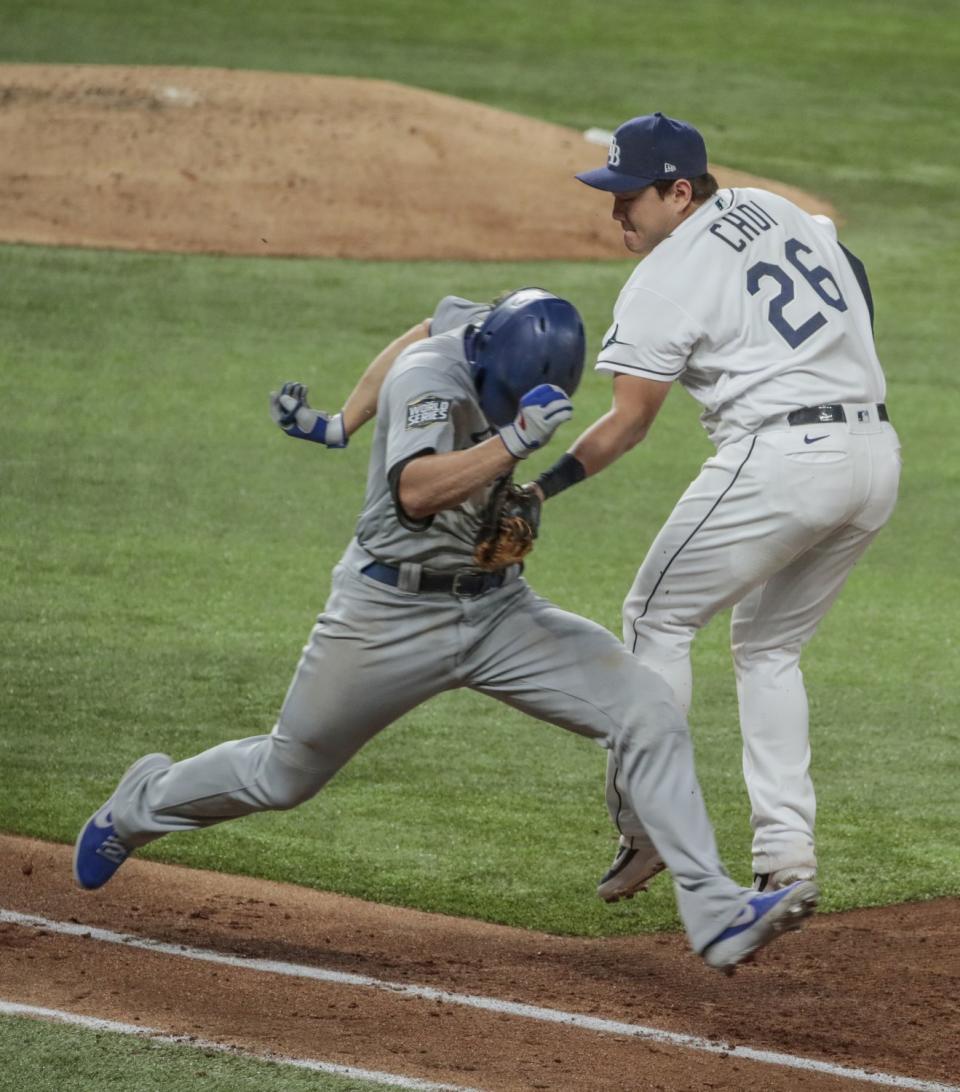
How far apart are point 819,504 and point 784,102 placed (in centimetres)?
2093

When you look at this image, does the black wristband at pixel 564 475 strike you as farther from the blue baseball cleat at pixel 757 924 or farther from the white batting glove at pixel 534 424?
the blue baseball cleat at pixel 757 924

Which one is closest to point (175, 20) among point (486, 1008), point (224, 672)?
point (224, 672)

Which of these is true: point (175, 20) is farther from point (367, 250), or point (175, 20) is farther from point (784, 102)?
point (367, 250)

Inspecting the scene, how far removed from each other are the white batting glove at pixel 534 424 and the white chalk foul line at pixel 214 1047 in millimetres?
1496

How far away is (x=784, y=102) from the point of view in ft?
81.4

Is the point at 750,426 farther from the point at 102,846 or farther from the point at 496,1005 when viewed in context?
the point at 102,846

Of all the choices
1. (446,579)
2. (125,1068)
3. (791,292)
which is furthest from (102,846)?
(791,292)

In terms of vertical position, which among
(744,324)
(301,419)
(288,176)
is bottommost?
(288,176)

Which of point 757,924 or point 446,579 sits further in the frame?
point 446,579

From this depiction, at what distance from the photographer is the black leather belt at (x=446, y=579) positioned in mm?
4742

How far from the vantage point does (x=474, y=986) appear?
5.06m

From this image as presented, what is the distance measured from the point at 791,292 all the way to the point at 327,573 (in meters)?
4.82

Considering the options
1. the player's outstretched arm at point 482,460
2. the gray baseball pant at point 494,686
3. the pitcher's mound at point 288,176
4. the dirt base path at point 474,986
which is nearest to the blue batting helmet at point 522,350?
the player's outstretched arm at point 482,460

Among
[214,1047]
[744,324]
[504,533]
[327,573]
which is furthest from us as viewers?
[327,573]
